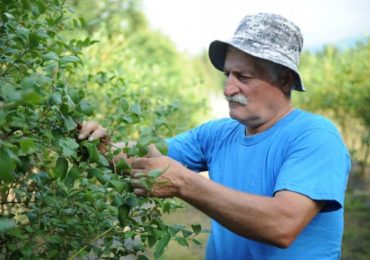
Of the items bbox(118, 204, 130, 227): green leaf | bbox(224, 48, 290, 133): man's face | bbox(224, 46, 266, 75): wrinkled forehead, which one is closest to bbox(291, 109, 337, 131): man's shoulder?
bbox(224, 48, 290, 133): man's face

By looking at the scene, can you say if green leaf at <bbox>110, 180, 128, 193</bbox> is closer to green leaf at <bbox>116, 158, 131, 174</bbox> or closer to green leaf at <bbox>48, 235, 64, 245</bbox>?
green leaf at <bbox>116, 158, 131, 174</bbox>

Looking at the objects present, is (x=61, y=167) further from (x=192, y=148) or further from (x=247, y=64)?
(x=192, y=148)

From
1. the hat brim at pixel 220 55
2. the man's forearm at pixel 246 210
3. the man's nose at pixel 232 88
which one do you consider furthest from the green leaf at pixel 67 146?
the hat brim at pixel 220 55

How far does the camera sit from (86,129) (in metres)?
1.91

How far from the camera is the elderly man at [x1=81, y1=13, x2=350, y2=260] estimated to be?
183 cm

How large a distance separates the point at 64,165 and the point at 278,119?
1.21 meters

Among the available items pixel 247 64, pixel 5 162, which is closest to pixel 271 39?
pixel 247 64

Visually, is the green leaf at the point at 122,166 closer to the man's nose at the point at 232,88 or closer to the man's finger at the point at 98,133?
the man's finger at the point at 98,133

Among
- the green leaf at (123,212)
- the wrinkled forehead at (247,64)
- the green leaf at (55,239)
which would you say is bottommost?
the green leaf at (55,239)

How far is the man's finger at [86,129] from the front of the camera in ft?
6.04

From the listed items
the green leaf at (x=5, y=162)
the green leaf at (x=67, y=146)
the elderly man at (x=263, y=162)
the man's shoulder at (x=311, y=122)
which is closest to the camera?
the green leaf at (x=5, y=162)

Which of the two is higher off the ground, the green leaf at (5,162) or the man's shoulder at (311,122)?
the green leaf at (5,162)

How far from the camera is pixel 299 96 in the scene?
13.5 metres

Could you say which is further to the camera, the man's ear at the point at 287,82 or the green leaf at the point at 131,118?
the man's ear at the point at 287,82
